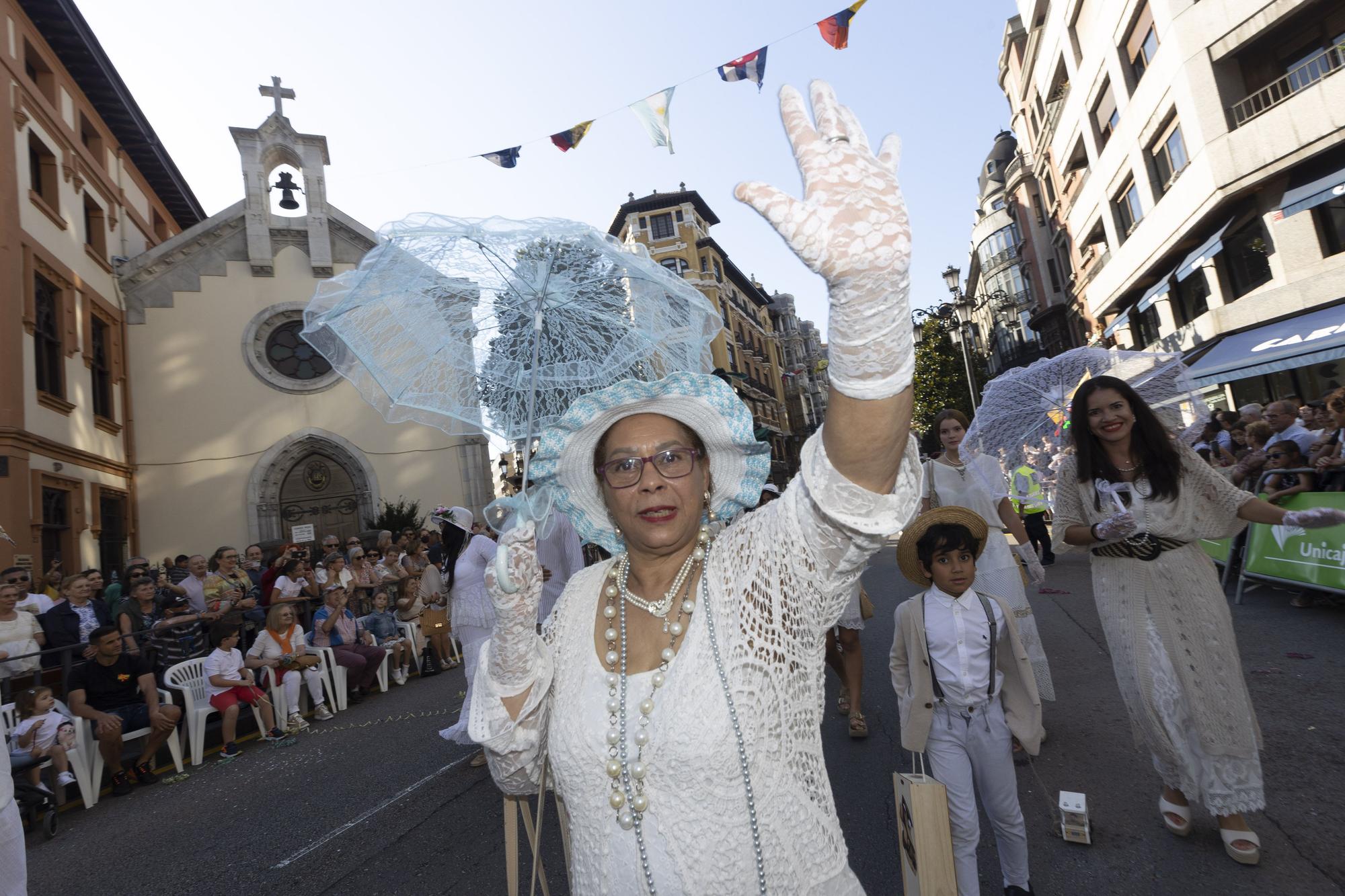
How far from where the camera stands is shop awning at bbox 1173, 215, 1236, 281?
15.5 m

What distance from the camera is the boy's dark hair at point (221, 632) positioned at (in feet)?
24.8

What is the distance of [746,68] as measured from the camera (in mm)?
8641

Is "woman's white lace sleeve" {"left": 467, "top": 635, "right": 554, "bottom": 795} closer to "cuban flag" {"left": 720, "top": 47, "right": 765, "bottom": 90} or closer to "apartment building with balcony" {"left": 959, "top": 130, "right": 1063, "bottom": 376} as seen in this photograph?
"cuban flag" {"left": 720, "top": 47, "right": 765, "bottom": 90}

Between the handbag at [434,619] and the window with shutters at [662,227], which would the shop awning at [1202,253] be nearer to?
the handbag at [434,619]

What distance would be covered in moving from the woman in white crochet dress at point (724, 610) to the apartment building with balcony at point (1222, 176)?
45.0 feet

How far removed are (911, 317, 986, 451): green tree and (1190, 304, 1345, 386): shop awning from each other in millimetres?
11781

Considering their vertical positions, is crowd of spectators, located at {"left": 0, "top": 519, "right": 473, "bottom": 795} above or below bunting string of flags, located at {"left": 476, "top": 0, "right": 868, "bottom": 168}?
below

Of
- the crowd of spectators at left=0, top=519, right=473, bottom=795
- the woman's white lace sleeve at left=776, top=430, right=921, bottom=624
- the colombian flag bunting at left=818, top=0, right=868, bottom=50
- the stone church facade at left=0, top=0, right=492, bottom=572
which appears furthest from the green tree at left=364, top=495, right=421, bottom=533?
the woman's white lace sleeve at left=776, top=430, right=921, bottom=624

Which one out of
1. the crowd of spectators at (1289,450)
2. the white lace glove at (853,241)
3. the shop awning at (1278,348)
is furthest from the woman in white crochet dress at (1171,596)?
the shop awning at (1278,348)

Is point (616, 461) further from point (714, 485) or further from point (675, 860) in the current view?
point (675, 860)

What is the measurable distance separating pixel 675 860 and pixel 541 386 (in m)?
2.02

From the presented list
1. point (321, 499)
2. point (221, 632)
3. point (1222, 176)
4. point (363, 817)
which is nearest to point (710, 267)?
point (321, 499)

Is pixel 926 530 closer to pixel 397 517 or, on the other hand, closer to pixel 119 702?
pixel 119 702

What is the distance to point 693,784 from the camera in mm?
1419
